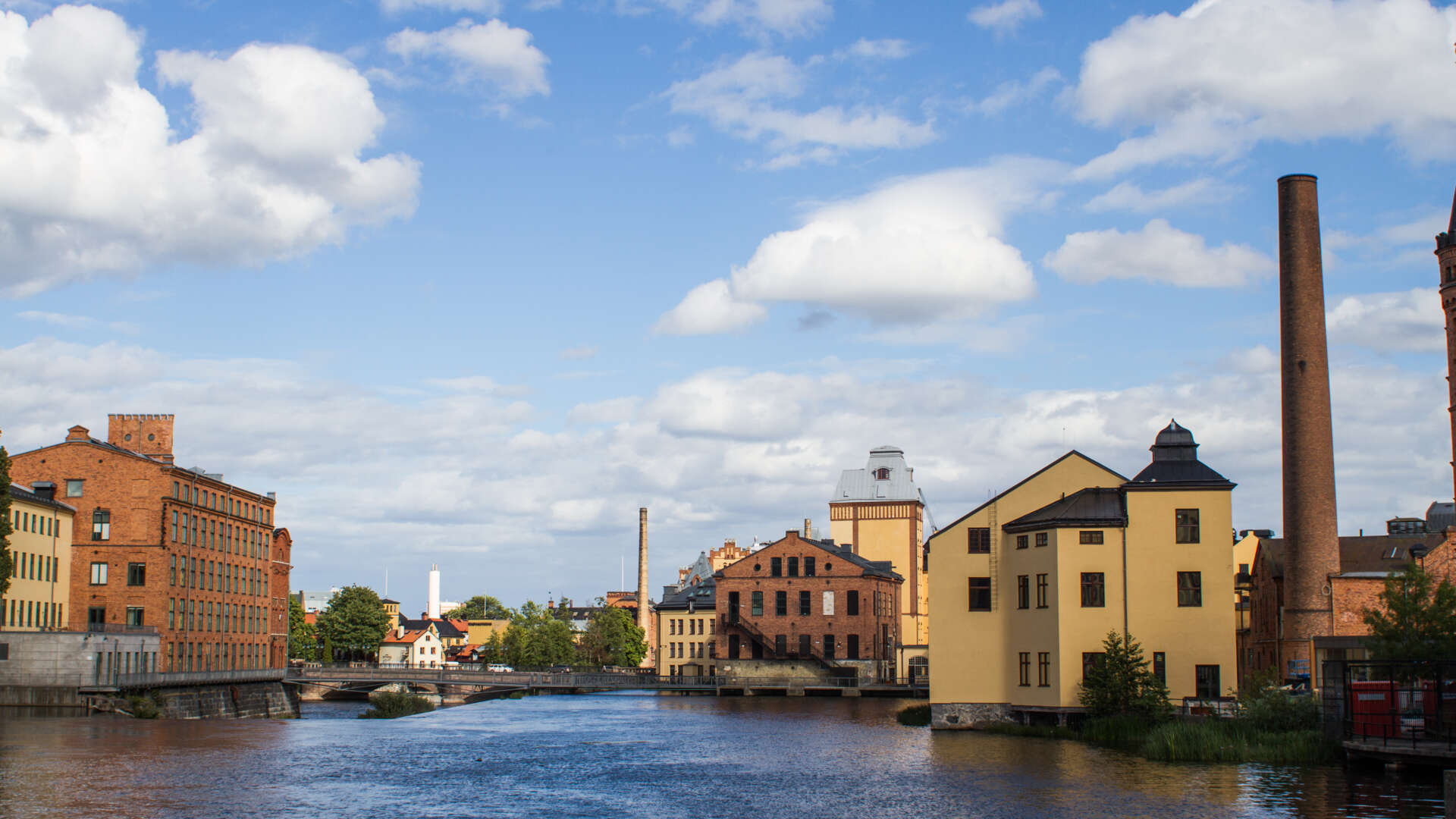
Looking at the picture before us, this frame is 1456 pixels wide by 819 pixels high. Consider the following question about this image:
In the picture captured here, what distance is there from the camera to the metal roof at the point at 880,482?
12681 cm

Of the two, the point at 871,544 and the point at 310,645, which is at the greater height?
the point at 871,544

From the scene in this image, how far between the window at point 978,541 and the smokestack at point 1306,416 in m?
12.9

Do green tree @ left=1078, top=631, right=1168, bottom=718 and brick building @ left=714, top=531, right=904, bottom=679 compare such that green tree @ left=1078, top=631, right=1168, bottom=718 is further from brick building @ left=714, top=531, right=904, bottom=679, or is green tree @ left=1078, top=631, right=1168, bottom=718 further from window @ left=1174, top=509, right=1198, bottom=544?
brick building @ left=714, top=531, right=904, bottom=679

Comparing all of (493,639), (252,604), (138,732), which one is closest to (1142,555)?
(138,732)

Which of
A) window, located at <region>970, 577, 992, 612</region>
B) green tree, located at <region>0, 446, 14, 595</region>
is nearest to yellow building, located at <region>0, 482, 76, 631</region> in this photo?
green tree, located at <region>0, 446, 14, 595</region>

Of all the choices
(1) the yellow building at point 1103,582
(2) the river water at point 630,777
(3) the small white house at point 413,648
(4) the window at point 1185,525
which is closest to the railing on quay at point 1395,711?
(2) the river water at point 630,777

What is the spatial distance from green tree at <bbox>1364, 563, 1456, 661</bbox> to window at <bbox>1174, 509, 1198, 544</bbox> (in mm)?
6227

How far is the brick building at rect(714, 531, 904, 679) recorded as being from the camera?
327ft

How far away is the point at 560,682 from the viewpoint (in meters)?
95.6

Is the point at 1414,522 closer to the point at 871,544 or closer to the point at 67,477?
the point at 871,544

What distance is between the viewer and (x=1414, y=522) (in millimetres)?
76875

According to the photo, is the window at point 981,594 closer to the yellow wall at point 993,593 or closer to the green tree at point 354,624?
the yellow wall at point 993,593

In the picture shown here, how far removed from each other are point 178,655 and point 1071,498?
46.8 metres

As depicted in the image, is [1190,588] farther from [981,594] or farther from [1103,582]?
[981,594]
